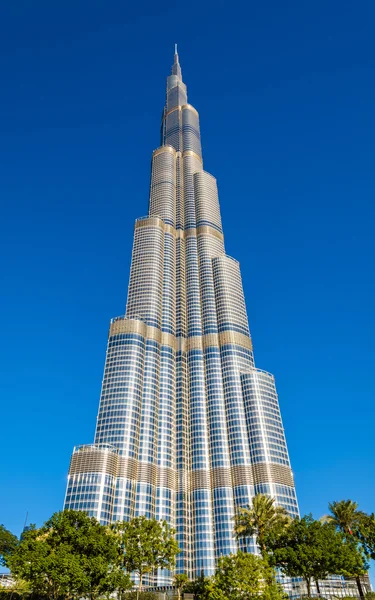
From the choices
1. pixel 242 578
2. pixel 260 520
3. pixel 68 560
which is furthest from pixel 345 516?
pixel 68 560

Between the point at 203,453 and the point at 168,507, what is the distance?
929 inches

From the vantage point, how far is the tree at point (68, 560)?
6619 centimetres

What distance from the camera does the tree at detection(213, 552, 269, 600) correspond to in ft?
208

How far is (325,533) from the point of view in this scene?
74.2 m

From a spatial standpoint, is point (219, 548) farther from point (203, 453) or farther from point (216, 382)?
point (216, 382)

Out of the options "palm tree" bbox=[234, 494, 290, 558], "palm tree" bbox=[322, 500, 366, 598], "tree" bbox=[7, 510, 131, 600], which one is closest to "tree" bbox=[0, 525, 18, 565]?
"tree" bbox=[7, 510, 131, 600]

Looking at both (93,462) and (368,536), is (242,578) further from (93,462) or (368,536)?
(93,462)

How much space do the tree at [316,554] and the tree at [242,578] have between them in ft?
22.9

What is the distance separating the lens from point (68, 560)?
66188mm

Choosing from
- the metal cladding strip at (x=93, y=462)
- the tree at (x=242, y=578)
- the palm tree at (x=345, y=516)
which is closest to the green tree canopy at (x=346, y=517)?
the palm tree at (x=345, y=516)

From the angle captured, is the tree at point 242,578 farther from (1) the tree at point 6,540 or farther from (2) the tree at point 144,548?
(1) the tree at point 6,540

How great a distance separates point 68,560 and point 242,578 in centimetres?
2445

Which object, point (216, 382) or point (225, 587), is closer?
point (225, 587)

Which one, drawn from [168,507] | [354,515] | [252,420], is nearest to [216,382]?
[252,420]
